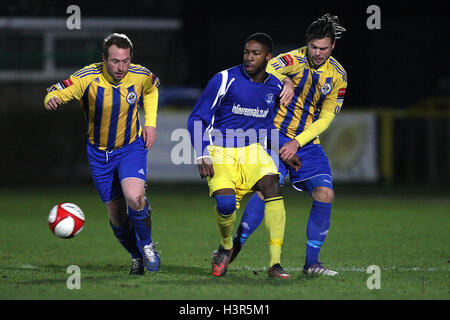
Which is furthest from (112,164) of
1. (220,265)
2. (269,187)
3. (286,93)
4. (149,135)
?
(286,93)

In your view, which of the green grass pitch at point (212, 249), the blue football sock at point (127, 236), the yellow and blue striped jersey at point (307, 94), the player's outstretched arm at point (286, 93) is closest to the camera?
the green grass pitch at point (212, 249)

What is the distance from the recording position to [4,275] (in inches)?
289

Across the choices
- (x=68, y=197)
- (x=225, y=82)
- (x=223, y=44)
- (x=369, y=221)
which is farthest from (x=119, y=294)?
(x=223, y=44)

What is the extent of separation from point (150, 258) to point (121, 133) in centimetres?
114

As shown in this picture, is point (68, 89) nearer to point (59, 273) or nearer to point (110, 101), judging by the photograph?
point (110, 101)

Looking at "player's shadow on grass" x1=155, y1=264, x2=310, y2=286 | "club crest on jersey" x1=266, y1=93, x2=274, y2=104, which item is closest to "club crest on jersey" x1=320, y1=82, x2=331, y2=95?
"club crest on jersey" x1=266, y1=93, x2=274, y2=104

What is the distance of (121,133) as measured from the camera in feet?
25.0

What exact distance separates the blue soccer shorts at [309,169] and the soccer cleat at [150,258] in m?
1.32

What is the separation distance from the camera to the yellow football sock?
7.39 m

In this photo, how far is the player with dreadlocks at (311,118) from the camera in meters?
7.62

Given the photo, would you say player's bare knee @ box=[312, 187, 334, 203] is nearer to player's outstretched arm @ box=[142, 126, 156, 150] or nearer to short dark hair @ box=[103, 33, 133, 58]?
player's outstretched arm @ box=[142, 126, 156, 150]

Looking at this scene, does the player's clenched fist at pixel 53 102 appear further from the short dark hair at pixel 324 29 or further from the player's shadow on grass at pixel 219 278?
the short dark hair at pixel 324 29

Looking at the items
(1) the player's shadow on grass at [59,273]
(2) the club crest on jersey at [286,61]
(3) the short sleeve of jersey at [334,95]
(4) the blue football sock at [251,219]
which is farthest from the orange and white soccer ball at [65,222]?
(3) the short sleeve of jersey at [334,95]
